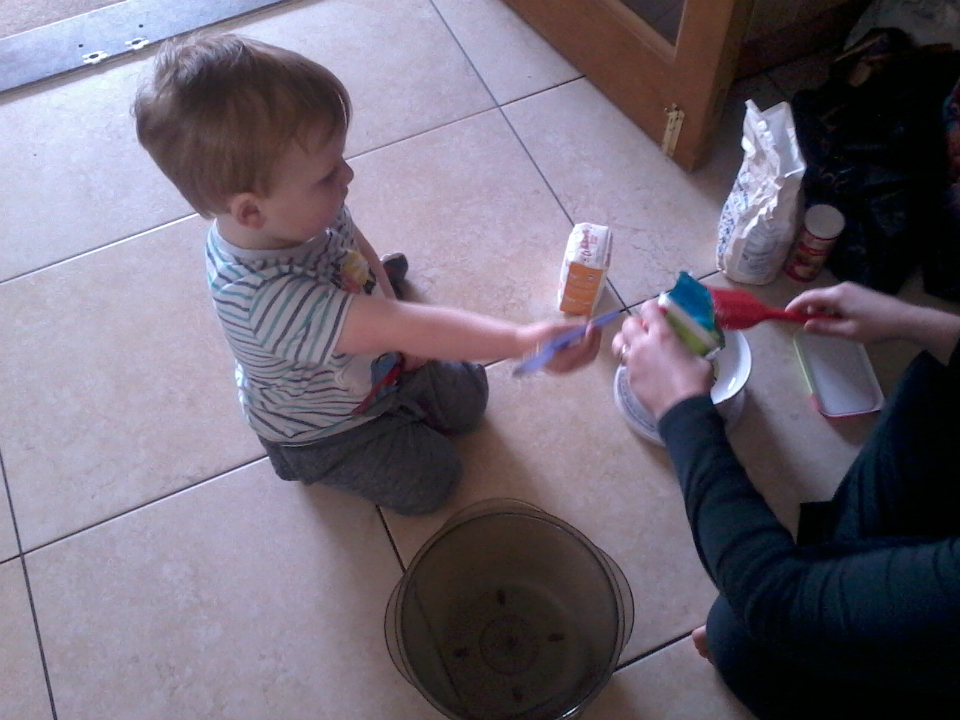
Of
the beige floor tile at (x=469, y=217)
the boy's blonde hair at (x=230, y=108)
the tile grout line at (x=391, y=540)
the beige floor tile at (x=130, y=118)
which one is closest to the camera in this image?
the boy's blonde hair at (x=230, y=108)

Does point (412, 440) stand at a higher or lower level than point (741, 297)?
lower

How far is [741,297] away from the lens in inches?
31.0

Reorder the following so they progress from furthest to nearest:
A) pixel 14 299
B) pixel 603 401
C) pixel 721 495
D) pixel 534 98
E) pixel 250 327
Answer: pixel 534 98 < pixel 14 299 < pixel 603 401 < pixel 250 327 < pixel 721 495

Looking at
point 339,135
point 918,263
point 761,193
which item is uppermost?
point 339,135

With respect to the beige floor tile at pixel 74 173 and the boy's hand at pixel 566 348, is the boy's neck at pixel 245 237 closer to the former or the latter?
the boy's hand at pixel 566 348

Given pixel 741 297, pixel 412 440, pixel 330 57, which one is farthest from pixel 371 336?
pixel 330 57

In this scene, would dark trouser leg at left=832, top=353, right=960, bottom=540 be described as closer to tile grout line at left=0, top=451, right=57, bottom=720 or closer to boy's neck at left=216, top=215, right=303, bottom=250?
boy's neck at left=216, top=215, right=303, bottom=250

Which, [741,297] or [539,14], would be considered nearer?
[741,297]

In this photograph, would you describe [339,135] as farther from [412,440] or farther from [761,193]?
[761,193]

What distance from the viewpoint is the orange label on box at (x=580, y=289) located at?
3.50 ft

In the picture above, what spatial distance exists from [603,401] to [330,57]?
0.84 meters

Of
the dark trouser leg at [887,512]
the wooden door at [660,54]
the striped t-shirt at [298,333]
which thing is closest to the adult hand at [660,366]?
the dark trouser leg at [887,512]

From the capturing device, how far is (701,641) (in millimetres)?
890

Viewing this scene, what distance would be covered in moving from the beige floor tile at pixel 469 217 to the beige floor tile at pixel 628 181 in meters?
0.04
